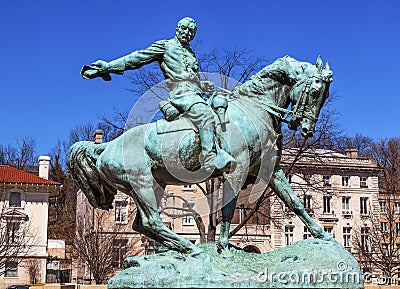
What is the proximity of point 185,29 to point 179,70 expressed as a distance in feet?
1.83

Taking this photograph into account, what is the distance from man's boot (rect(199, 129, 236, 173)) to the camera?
6508 mm

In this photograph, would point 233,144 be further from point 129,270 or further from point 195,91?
point 129,270

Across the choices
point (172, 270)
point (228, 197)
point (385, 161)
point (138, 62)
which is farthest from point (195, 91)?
point (385, 161)

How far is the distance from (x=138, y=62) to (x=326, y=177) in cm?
4761

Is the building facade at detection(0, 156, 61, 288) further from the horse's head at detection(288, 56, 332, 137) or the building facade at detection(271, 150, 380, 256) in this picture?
the horse's head at detection(288, 56, 332, 137)

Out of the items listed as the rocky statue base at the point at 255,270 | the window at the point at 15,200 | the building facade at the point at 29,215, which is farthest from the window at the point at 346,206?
the rocky statue base at the point at 255,270

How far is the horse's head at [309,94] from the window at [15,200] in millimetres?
41768

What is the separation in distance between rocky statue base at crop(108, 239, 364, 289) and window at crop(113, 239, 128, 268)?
27997 millimetres

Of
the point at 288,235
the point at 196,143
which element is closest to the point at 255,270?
the point at 196,143

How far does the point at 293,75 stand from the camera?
6926mm

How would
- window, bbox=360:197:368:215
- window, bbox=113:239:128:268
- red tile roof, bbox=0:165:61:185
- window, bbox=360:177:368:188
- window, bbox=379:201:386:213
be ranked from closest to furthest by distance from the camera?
window, bbox=113:239:128:268 < red tile roof, bbox=0:165:61:185 < window, bbox=360:197:368:215 < window, bbox=360:177:368:188 < window, bbox=379:201:386:213

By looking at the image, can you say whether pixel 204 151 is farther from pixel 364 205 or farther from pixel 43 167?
pixel 364 205

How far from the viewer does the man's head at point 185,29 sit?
24.3ft

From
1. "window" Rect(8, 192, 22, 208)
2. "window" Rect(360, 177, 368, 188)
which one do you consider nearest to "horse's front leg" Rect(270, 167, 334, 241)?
"window" Rect(8, 192, 22, 208)
